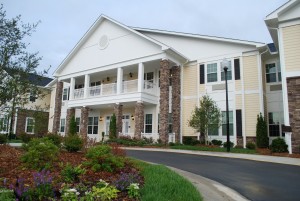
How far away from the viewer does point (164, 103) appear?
2259 cm

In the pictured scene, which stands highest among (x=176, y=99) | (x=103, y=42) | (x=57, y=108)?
(x=103, y=42)

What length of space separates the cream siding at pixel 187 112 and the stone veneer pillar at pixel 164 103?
2095mm

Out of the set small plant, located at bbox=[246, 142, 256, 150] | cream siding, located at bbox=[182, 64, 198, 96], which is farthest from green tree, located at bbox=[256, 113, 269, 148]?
cream siding, located at bbox=[182, 64, 198, 96]

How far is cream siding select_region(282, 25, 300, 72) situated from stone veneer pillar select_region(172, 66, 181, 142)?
9335 mm

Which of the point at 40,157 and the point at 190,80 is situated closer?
the point at 40,157

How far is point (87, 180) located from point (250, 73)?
1813 cm

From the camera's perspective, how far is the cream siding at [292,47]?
1675cm

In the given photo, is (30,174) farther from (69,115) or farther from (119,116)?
(69,115)

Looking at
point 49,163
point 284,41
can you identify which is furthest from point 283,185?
point 284,41

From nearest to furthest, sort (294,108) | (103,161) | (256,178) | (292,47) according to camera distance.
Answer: (103,161), (256,178), (294,108), (292,47)

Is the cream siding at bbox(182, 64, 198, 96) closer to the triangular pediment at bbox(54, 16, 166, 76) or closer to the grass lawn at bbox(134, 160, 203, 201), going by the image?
the triangular pediment at bbox(54, 16, 166, 76)

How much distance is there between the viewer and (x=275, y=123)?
21.5 metres

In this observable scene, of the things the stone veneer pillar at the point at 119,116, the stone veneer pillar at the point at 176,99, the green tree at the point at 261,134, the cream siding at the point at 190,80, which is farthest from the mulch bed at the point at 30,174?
the cream siding at the point at 190,80

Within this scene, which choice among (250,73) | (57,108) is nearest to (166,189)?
(250,73)
